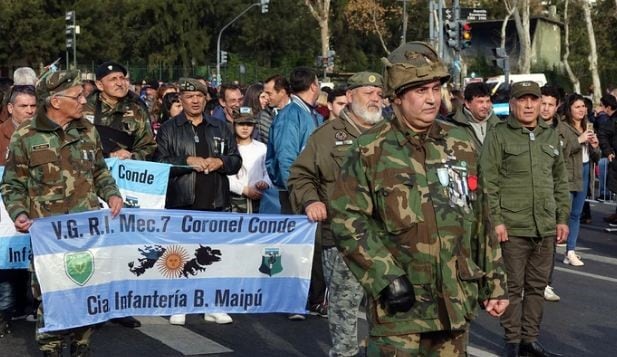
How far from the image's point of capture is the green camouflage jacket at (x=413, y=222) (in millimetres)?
4633

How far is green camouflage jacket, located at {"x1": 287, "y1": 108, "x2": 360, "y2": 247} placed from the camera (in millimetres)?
6965

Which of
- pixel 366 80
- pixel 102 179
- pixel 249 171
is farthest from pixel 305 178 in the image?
pixel 249 171

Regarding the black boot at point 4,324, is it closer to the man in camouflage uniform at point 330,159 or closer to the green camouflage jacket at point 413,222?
the man in camouflage uniform at point 330,159

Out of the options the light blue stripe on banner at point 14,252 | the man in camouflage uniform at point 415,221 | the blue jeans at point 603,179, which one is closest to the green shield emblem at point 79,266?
the light blue stripe on banner at point 14,252

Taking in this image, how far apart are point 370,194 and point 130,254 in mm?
3141

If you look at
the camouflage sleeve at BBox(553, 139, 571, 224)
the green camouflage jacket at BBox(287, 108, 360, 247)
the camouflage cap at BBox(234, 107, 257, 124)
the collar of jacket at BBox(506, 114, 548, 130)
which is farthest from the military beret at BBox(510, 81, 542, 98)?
the camouflage cap at BBox(234, 107, 257, 124)

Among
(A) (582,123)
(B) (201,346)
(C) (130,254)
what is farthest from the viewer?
(A) (582,123)

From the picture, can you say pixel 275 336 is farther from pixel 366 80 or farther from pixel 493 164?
pixel 366 80


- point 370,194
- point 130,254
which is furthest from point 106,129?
point 370,194

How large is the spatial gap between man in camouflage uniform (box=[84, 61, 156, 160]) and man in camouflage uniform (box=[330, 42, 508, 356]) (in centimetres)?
442

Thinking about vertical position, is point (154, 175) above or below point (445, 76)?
below

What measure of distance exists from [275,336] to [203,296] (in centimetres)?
90

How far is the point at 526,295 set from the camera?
753 centimetres

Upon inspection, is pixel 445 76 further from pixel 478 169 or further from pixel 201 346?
pixel 201 346
